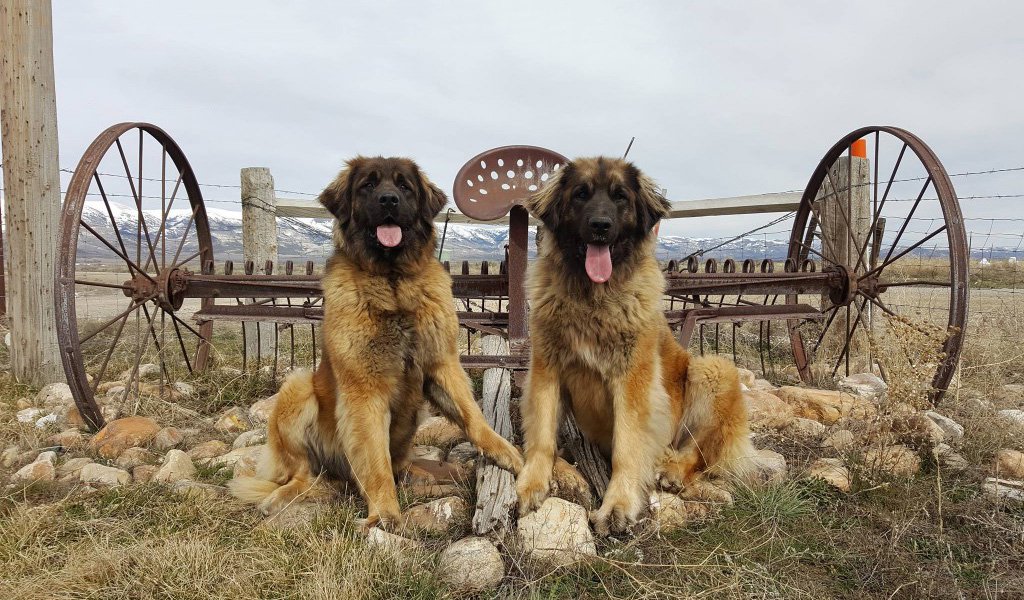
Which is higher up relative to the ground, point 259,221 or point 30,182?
point 30,182

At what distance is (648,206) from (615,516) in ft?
5.62

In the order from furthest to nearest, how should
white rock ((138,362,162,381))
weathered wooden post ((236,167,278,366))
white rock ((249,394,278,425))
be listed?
weathered wooden post ((236,167,278,366)), white rock ((138,362,162,381)), white rock ((249,394,278,425))

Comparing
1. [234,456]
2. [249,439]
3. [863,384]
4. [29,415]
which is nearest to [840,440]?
[863,384]

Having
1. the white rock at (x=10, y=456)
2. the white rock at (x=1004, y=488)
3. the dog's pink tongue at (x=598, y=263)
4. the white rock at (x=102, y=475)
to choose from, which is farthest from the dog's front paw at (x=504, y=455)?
the white rock at (x=10, y=456)

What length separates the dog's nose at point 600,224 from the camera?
3.02m

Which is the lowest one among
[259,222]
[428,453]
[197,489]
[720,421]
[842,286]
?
[428,453]

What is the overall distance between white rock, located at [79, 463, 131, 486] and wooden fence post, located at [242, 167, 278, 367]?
410cm

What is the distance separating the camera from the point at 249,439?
428 cm

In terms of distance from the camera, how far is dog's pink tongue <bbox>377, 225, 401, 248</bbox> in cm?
322

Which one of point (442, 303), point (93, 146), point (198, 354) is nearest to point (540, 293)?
point (442, 303)

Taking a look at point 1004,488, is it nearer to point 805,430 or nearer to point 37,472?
point 805,430

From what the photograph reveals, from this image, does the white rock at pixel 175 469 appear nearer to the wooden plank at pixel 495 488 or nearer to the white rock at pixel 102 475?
the white rock at pixel 102 475

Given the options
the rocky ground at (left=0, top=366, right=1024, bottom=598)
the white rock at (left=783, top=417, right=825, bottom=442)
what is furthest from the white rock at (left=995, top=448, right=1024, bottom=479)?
the white rock at (left=783, top=417, right=825, bottom=442)

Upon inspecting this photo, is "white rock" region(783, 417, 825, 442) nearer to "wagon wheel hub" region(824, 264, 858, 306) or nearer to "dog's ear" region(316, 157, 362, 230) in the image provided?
"wagon wheel hub" region(824, 264, 858, 306)
